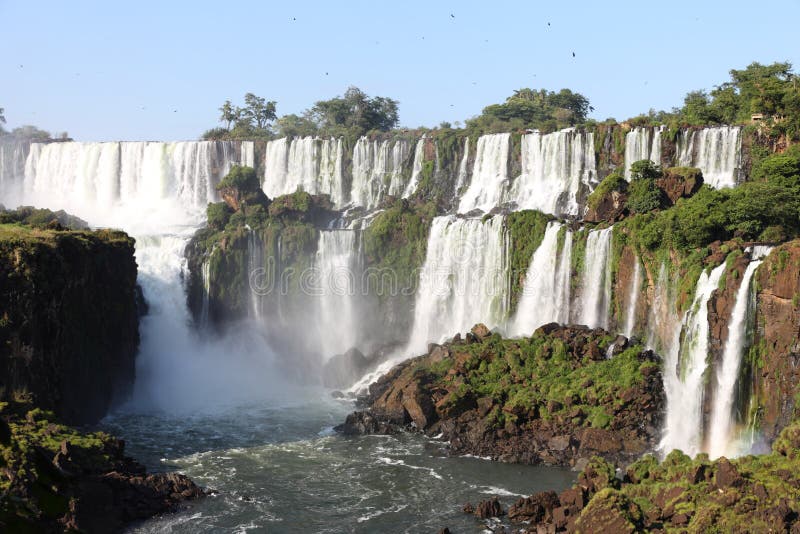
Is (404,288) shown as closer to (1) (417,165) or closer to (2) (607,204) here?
(2) (607,204)

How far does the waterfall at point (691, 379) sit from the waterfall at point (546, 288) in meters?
9.00

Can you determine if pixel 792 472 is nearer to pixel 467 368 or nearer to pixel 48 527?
pixel 467 368

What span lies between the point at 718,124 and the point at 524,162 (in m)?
11.4

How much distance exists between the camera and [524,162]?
5653 centimetres

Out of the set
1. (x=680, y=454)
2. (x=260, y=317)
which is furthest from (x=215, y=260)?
(x=680, y=454)

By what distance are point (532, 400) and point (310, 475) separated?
30.8 feet

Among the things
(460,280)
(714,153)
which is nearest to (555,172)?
(714,153)

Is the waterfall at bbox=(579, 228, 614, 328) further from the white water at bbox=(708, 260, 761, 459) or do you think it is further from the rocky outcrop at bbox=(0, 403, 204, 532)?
the rocky outcrop at bbox=(0, 403, 204, 532)

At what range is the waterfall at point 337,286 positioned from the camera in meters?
52.0

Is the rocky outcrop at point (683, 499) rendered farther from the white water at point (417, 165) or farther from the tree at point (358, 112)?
the tree at point (358, 112)

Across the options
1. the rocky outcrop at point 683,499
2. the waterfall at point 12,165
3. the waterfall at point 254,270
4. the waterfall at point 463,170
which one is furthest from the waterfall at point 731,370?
the waterfall at point 12,165

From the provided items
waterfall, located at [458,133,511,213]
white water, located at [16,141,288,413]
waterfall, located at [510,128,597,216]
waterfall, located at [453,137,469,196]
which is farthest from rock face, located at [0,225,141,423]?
waterfall, located at [510,128,597,216]

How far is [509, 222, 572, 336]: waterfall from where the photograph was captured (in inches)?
1678

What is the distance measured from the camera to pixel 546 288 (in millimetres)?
43688
